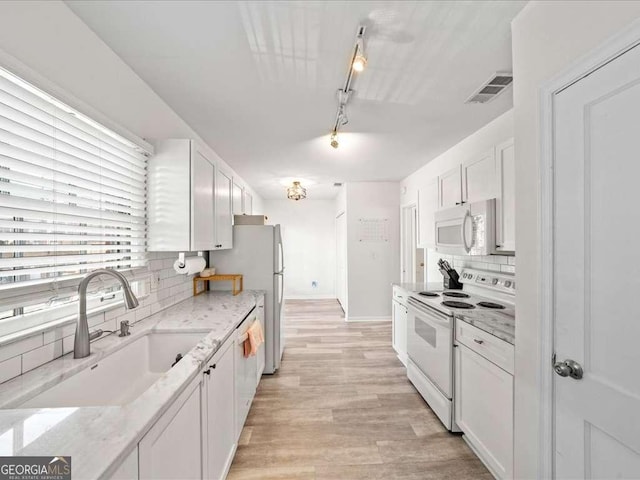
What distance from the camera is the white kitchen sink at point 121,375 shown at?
3.51ft

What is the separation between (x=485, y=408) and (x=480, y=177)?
1.74m

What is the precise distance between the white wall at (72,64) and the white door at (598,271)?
6.87ft

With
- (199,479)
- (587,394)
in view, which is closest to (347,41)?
(587,394)

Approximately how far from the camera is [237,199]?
144 inches

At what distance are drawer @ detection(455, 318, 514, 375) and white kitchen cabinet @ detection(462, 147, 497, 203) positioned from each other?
107cm

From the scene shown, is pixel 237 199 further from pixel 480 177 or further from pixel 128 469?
pixel 128 469

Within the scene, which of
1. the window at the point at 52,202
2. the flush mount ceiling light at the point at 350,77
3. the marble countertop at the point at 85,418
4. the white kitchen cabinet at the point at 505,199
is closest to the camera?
the marble countertop at the point at 85,418

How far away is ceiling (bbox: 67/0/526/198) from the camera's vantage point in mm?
1327

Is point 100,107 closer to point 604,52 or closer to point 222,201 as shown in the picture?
point 222,201

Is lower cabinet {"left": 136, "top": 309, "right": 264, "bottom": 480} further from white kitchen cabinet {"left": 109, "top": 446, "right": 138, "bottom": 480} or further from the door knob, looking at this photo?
the door knob

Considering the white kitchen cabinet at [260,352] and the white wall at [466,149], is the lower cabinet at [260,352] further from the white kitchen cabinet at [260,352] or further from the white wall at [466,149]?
the white wall at [466,149]

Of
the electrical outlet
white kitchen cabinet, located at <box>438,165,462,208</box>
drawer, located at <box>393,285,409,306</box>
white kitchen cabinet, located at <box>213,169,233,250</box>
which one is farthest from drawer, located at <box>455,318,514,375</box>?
the electrical outlet

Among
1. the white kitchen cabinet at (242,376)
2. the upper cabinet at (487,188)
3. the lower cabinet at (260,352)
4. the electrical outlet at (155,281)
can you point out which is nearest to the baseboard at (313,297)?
the lower cabinet at (260,352)

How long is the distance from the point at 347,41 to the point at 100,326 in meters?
2.05
